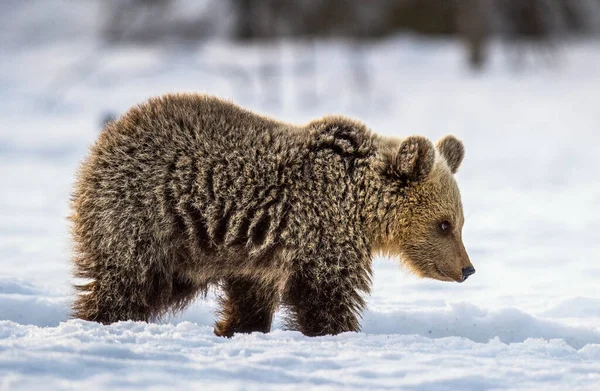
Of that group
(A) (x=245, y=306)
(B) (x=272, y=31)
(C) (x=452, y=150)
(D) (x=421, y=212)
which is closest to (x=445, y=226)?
(D) (x=421, y=212)

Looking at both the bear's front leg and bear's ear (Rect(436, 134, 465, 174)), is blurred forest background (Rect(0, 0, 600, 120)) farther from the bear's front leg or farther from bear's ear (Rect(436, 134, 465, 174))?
the bear's front leg

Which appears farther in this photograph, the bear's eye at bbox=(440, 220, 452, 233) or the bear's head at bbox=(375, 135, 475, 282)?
the bear's eye at bbox=(440, 220, 452, 233)

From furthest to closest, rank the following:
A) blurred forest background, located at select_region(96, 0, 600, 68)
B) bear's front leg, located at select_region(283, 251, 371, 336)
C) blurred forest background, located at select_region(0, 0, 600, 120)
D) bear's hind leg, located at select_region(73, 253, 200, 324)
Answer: blurred forest background, located at select_region(0, 0, 600, 120), blurred forest background, located at select_region(96, 0, 600, 68), bear's front leg, located at select_region(283, 251, 371, 336), bear's hind leg, located at select_region(73, 253, 200, 324)

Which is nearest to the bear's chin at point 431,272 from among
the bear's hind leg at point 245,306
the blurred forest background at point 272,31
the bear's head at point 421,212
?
the bear's head at point 421,212

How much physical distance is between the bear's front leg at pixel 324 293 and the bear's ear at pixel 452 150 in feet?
3.71

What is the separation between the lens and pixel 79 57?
21625 mm

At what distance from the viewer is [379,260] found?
8430 mm

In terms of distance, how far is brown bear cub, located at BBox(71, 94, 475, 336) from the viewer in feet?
15.6

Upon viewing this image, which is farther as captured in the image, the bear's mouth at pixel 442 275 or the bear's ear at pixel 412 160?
the bear's mouth at pixel 442 275

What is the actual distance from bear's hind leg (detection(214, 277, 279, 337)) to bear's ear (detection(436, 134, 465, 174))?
1.39 metres

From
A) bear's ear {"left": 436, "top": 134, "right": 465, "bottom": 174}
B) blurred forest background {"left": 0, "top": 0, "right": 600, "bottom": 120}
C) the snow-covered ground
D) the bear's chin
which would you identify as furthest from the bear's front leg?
blurred forest background {"left": 0, "top": 0, "right": 600, "bottom": 120}

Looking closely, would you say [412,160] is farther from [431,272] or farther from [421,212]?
[431,272]

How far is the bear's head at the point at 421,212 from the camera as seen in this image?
5.12 m

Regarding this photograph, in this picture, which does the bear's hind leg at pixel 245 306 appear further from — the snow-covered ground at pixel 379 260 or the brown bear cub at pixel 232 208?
the snow-covered ground at pixel 379 260
